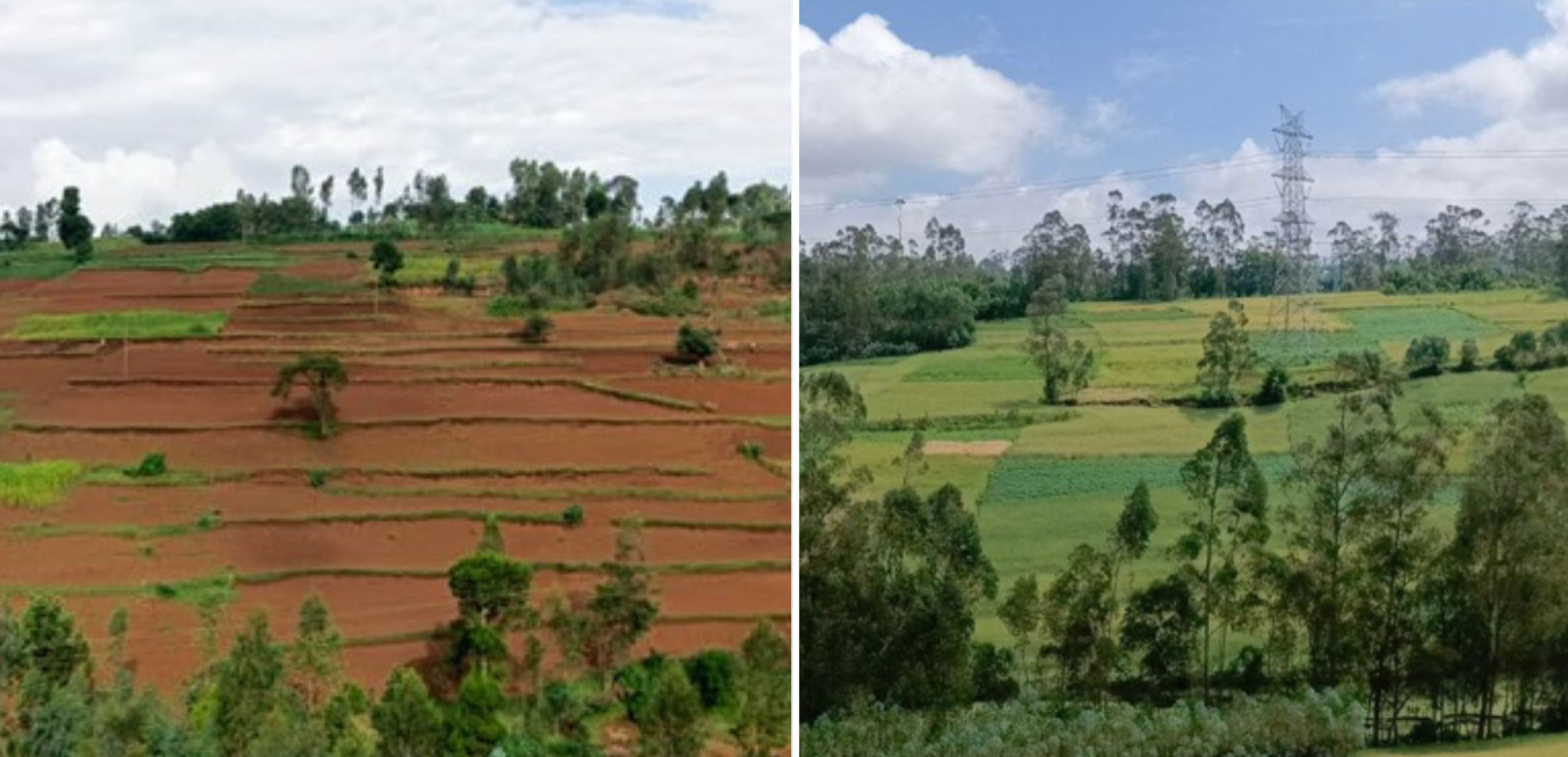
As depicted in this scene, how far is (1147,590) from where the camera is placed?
6234 millimetres

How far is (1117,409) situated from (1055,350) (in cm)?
29

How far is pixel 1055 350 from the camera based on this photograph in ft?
21.2

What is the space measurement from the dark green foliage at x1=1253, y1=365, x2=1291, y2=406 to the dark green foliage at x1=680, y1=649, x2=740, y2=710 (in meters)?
1.95

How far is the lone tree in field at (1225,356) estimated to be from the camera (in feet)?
20.4

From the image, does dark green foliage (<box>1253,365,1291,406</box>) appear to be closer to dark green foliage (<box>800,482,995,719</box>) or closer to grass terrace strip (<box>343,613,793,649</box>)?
dark green foliage (<box>800,482,995,719</box>)

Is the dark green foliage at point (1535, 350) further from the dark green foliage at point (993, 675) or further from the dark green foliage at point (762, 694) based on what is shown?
the dark green foliage at point (762, 694)

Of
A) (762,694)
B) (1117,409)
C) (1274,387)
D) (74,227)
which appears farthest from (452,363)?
(1274,387)

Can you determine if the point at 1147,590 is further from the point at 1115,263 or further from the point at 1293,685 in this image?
the point at 1115,263

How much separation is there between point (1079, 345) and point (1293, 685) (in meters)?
1.33

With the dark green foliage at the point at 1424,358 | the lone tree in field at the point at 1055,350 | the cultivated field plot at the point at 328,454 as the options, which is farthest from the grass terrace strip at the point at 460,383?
the dark green foliage at the point at 1424,358

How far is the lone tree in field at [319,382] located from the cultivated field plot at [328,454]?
3cm

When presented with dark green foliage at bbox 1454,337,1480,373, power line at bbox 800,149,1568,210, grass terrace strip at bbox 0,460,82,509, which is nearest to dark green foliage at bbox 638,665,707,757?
power line at bbox 800,149,1568,210

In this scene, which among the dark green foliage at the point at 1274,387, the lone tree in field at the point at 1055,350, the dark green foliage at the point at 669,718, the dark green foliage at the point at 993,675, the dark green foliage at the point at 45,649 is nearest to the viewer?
the dark green foliage at the point at 45,649

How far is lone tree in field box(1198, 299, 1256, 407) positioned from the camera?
6227 mm
